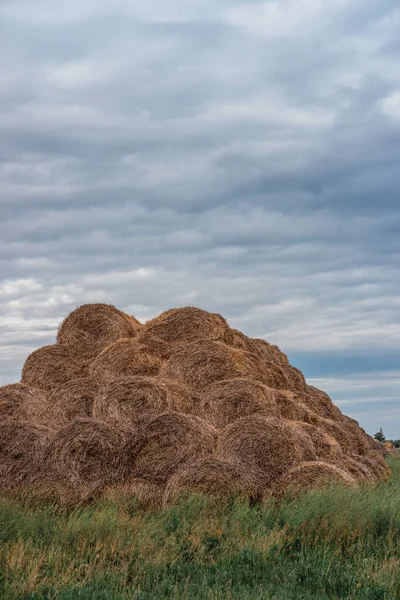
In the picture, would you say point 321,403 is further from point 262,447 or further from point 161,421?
point 161,421

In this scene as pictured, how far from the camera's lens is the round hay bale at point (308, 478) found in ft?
42.5

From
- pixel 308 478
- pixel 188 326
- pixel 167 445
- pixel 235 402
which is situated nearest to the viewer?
pixel 308 478

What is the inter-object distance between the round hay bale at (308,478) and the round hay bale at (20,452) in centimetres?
491

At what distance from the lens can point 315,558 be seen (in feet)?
30.3

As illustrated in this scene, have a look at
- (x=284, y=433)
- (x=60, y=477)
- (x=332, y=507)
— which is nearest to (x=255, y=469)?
(x=284, y=433)

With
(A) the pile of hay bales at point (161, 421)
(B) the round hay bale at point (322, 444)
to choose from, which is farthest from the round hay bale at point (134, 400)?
(B) the round hay bale at point (322, 444)

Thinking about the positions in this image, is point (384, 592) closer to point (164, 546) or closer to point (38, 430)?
point (164, 546)

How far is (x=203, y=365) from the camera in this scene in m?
16.9

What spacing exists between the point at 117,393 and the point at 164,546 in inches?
253

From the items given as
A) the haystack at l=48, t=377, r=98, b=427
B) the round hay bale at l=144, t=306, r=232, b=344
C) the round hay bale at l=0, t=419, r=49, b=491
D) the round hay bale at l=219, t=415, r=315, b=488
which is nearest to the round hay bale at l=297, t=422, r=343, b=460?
the round hay bale at l=219, t=415, r=315, b=488

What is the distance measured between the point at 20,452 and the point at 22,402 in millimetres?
2346

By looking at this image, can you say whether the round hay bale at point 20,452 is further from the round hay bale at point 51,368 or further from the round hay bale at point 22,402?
the round hay bale at point 51,368

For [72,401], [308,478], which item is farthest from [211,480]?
[72,401]

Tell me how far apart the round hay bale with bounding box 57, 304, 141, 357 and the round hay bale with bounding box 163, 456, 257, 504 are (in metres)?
6.93
